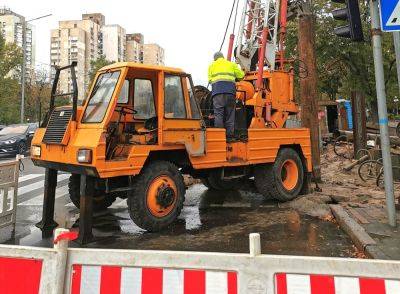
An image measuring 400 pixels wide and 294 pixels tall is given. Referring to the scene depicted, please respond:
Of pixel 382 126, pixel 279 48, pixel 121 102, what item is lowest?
pixel 382 126

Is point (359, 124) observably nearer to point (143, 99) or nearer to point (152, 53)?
point (143, 99)

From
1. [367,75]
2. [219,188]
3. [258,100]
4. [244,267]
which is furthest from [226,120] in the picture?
[367,75]

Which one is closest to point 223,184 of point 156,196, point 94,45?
point 156,196

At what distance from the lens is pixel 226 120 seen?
27.1 ft

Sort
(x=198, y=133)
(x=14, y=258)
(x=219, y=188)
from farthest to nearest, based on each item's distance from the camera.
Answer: (x=219, y=188), (x=198, y=133), (x=14, y=258)

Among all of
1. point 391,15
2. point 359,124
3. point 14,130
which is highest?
point 14,130

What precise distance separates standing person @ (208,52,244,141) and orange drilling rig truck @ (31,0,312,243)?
43 centimetres

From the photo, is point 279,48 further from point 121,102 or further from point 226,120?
point 121,102

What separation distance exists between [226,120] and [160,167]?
6.97ft

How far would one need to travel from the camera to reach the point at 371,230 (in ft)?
19.7

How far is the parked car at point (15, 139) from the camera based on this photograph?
65.3 feet

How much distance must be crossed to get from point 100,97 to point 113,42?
183 feet

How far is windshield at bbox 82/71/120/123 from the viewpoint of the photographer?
647 centimetres

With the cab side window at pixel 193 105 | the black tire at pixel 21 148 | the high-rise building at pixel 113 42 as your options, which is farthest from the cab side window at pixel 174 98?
the high-rise building at pixel 113 42
